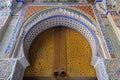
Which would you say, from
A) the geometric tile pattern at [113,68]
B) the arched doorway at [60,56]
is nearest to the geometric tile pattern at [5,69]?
the arched doorway at [60,56]

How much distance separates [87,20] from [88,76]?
4.24 ft

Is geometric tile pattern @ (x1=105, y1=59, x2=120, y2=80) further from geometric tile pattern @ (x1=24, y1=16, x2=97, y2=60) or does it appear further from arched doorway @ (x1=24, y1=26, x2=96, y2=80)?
geometric tile pattern @ (x1=24, y1=16, x2=97, y2=60)

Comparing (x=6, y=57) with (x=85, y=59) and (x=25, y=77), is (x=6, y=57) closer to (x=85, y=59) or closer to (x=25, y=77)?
(x=25, y=77)

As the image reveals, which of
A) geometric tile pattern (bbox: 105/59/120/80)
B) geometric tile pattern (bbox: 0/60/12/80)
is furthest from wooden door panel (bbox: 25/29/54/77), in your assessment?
geometric tile pattern (bbox: 105/59/120/80)

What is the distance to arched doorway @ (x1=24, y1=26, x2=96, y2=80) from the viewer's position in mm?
3400

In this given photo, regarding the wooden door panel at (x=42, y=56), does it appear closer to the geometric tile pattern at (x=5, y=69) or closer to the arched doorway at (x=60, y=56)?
the arched doorway at (x=60, y=56)

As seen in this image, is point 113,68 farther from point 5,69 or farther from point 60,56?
point 5,69

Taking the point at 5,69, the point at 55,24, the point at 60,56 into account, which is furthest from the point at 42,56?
the point at 5,69

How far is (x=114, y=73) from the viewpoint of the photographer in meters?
2.56

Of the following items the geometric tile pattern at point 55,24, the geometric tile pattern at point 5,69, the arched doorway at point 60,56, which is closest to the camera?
the geometric tile pattern at point 5,69

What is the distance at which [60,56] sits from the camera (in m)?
3.68

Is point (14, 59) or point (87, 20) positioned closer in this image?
point (14, 59)

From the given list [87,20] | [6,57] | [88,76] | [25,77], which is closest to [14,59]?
[6,57]

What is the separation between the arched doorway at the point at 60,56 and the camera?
3400mm
